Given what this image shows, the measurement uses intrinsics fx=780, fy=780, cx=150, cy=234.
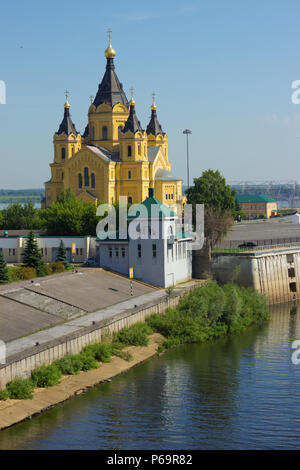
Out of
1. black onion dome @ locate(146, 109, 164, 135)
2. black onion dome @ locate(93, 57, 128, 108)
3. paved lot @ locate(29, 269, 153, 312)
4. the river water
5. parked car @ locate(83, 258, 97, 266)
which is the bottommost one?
the river water

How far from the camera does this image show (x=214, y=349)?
1528 inches

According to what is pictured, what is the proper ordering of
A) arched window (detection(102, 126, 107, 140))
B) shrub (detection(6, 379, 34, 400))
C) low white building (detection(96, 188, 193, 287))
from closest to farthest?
shrub (detection(6, 379, 34, 400)), low white building (detection(96, 188, 193, 287)), arched window (detection(102, 126, 107, 140))

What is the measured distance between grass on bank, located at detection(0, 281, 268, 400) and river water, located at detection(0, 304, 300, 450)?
1.30 m

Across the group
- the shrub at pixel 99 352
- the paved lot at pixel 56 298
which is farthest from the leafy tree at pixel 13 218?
the shrub at pixel 99 352

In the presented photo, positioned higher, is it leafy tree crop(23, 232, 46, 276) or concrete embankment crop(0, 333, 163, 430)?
leafy tree crop(23, 232, 46, 276)

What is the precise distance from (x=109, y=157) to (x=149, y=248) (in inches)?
1160

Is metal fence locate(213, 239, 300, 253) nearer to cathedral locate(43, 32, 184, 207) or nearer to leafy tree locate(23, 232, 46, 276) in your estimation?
leafy tree locate(23, 232, 46, 276)

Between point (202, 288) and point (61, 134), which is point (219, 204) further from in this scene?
point (202, 288)

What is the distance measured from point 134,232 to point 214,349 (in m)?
12.8

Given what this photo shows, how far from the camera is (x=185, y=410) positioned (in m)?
28.5

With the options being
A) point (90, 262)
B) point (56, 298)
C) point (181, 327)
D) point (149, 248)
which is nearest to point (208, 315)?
point (181, 327)

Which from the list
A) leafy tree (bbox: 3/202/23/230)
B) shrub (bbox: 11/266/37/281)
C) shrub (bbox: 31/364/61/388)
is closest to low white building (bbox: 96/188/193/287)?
shrub (bbox: 11/266/37/281)

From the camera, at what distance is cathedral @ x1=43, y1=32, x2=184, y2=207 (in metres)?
75.5

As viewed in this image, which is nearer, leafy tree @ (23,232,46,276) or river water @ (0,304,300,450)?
river water @ (0,304,300,450)
